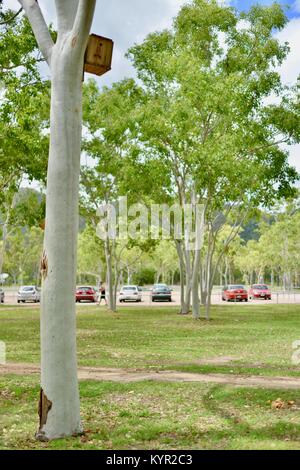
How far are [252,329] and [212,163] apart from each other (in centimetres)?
607

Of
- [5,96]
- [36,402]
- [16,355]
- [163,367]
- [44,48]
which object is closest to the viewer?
[44,48]

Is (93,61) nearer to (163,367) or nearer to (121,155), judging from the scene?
(163,367)

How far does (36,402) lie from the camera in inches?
349

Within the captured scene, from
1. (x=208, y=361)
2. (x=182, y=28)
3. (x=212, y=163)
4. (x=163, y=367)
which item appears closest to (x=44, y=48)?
(x=163, y=367)

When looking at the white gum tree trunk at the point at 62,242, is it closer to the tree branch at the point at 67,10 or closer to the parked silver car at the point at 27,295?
the tree branch at the point at 67,10

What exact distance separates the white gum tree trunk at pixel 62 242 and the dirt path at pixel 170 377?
11.9 feet

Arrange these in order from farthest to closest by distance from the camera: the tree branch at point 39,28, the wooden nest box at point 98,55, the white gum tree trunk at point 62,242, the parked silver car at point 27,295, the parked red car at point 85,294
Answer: the parked red car at point 85,294 → the parked silver car at point 27,295 → the wooden nest box at point 98,55 → the tree branch at point 39,28 → the white gum tree trunk at point 62,242

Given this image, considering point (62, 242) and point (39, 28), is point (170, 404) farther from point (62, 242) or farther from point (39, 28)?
point (39, 28)

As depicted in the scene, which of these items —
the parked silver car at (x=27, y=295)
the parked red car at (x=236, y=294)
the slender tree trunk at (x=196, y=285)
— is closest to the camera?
the slender tree trunk at (x=196, y=285)

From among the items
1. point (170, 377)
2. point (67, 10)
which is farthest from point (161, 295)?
point (67, 10)

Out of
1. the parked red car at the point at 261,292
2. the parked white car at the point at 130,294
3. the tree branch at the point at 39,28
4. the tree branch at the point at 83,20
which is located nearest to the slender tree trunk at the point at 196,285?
the tree branch at the point at 39,28

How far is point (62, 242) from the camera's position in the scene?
680 centimetres

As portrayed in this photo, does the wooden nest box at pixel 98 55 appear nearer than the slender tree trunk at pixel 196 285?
Yes

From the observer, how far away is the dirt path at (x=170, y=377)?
1009cm
